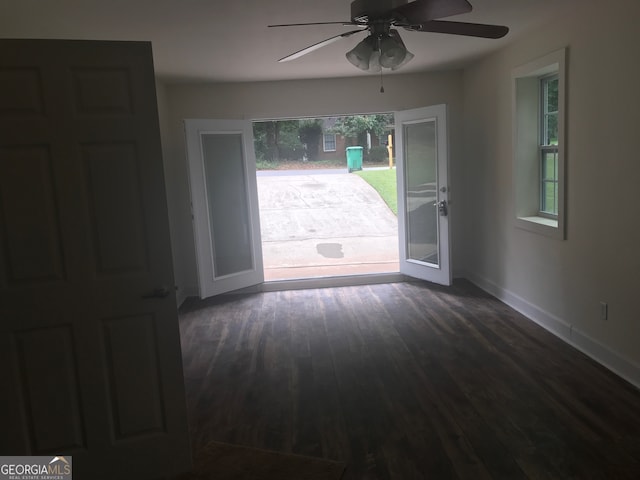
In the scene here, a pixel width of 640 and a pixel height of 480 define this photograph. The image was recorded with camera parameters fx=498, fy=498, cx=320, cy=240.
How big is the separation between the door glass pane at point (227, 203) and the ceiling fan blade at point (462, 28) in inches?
136

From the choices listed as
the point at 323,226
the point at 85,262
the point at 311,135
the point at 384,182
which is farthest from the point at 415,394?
the point at 311,135

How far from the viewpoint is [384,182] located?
14422mm

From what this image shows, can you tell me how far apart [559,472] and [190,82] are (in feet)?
16.7

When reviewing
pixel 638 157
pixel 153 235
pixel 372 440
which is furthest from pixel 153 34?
pixel 638 157

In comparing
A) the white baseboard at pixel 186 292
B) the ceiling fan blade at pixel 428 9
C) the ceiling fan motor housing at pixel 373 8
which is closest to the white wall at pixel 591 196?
the ceiling fan blade at pixel 428 9

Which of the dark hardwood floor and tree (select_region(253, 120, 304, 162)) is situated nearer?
the dark hardwood floor

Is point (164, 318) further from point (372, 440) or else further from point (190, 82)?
point (190, 82)

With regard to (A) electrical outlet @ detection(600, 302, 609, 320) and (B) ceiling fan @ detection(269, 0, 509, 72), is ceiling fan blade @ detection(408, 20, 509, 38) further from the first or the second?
(A) electrical outlet @ detection(600, 302, 609, 320)

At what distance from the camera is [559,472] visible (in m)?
2.35

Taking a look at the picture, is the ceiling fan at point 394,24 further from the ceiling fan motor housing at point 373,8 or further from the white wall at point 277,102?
the white wall at point 277,102

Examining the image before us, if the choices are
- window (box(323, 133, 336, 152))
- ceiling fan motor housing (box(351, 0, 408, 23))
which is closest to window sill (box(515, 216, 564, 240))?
ceiling fan motor housing (box(351, 0, 408, 23))

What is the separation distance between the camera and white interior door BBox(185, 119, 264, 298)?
18.4ft

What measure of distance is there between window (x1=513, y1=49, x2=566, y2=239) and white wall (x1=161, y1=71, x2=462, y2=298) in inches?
53.3

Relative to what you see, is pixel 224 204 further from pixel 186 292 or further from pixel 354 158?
pixel 354 158
